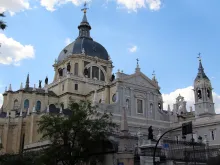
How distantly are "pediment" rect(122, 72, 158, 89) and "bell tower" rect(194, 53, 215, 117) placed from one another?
913 cm

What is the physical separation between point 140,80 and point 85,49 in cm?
1767

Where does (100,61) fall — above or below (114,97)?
above

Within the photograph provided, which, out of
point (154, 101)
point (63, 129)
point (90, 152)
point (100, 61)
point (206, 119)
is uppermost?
point (100, 61)

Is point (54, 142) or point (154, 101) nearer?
point (54, 142)

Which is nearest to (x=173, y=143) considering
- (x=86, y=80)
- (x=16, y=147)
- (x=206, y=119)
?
(x=206, y=119)

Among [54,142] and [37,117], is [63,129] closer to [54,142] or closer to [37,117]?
[54,142]

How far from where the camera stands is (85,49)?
75625mm

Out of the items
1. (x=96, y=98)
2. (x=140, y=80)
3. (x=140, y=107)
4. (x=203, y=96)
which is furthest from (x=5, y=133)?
(x=203, y=96)

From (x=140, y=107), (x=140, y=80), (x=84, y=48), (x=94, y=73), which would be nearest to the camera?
(x=140, y=107)

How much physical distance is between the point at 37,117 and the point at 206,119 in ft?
98.3

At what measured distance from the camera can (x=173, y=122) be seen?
6538 centimetres

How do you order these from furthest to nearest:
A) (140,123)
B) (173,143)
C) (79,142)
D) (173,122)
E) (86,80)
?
(86,80)
(173,122)
(140,123)
(173,143)
(79,142)

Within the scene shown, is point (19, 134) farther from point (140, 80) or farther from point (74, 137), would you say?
point (74, 137)

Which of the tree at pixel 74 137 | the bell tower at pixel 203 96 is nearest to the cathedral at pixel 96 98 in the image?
the bell tower at pixel 203 96
